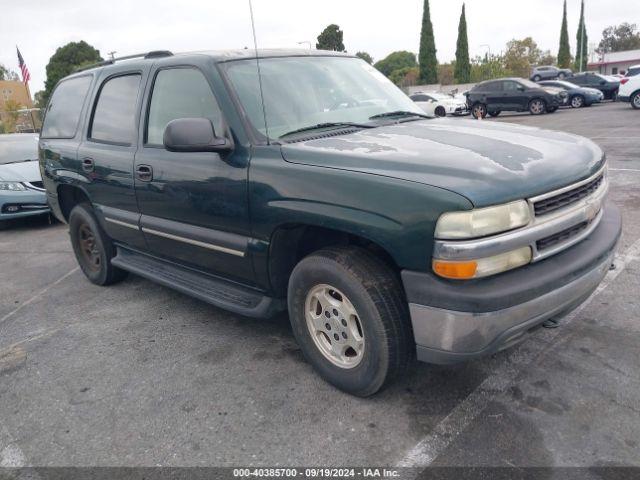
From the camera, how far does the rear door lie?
400 cm

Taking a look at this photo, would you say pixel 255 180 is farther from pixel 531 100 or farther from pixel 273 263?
pixel 531 100

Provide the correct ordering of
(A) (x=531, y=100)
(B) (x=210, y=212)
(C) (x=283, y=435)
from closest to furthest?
(C) (x=283, y=435)
(B) (x=210, y=212)
(A) (x=531, y=100)

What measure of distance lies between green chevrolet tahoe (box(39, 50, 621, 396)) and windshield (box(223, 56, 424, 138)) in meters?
0.01

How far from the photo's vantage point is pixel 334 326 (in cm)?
292

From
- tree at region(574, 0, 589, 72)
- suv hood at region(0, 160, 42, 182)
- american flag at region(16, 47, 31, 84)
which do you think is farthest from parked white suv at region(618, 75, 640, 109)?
tree at region(574, 0, 589, 72)

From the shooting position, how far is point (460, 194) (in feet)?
7.53

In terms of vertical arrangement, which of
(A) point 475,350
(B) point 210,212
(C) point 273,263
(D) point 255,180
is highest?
(D) point 255,180

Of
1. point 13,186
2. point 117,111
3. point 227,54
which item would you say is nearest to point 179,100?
point 227,54

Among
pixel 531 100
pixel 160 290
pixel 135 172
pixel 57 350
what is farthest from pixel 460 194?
pixel 531 100

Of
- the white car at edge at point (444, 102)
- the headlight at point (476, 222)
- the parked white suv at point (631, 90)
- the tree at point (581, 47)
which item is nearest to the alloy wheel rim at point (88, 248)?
the headlight at point (476, 222)

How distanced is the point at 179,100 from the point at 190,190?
26.3 inches

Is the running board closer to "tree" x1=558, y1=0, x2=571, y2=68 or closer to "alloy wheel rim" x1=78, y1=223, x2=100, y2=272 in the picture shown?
"alloy wheel rim" x1=78, y1=223, x2=100, y2=272

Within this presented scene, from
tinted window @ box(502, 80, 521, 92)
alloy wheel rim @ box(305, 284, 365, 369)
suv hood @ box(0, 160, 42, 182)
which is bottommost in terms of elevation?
alloy wheel rim @ box(305, 284, 365, 369)

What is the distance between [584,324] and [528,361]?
68 cm
